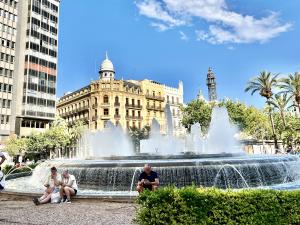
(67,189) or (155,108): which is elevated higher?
(155,108)

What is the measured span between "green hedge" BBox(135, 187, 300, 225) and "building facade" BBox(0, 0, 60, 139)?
5303 cm

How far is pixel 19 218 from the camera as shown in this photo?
8.50 meters

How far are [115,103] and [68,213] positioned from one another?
66.9 m

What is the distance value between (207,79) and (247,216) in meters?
129

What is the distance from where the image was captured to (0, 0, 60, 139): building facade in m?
55.6

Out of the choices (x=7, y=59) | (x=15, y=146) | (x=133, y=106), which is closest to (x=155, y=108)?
(x=133, y=106)

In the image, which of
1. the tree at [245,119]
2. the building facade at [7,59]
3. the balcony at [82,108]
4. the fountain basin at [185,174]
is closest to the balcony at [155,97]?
the balcony at [82,108]

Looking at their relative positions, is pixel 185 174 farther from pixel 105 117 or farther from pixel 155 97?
pixel 155 97

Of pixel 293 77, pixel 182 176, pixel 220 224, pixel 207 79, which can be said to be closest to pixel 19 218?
pixel 220 224

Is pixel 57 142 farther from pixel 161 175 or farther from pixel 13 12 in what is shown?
pixel 161 175

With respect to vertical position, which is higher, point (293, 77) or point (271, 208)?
point (293, 77)

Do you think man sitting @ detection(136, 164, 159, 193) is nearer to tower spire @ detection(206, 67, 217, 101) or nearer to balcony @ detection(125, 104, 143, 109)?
balcony @ detection(125, 104, 143, 109)

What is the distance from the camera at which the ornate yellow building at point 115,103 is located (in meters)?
75.0

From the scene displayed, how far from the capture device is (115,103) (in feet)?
248
